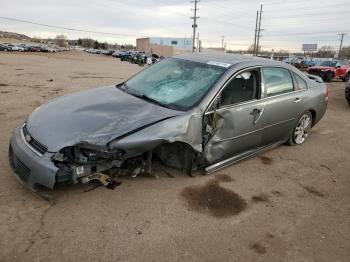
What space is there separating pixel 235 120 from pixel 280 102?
111 cm

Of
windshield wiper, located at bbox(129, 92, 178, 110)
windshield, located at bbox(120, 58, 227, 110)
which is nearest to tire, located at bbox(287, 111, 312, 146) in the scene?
windshield, located at bbox(120, 58, 227, 110)

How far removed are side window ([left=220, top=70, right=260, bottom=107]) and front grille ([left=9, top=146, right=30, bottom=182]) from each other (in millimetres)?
→ 2391

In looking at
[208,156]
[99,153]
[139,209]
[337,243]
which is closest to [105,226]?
[139,209]

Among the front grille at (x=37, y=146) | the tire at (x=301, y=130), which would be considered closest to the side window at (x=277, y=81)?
the tire at (x=301, y=130)

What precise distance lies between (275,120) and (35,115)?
338 centimetres

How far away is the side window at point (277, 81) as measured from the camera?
4879mm

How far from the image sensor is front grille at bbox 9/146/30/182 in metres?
3.39

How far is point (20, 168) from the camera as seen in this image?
3494mm

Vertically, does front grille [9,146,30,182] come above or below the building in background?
below

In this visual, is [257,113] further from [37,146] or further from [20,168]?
[20,168]

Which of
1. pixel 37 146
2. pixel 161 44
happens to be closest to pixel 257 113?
pixel 37 146

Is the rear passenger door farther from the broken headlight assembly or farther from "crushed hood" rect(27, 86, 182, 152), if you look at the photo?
the broken headlight assembly

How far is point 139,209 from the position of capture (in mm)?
3514

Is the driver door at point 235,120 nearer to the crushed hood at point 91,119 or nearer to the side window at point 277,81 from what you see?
the side window at point 277,81
